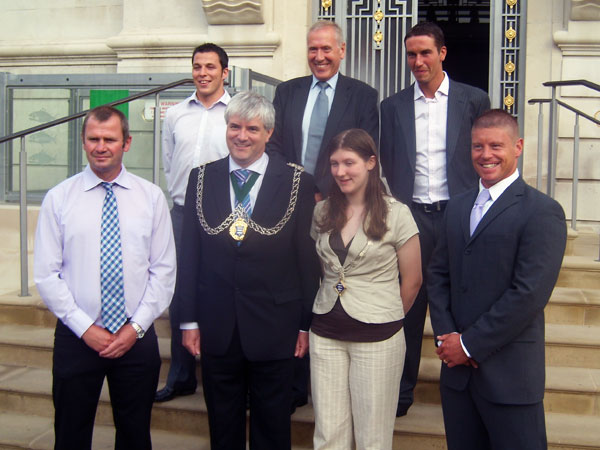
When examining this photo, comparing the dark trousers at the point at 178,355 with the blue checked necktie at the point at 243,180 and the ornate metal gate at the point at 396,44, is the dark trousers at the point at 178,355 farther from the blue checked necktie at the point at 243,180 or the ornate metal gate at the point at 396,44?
the ornate metal gate at the point at 396,44

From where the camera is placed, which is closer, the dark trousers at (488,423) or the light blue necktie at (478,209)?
the dark trousers at (488,423)

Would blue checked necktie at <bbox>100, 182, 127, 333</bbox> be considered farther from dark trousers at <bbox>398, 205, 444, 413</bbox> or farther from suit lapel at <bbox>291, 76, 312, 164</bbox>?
dark trousers at <bbox>398, 205, 444, 413</bbox>

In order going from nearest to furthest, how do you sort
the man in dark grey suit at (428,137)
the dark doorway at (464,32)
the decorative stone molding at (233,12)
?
the man in dark grey suit at (428,137) < the decorative stone molding at (233,12) < the dark doorway at (464,32)

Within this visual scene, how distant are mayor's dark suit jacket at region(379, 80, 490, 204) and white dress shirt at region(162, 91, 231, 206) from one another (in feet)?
2.97

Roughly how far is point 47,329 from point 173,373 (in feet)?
4.17

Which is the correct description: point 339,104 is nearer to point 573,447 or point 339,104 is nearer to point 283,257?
point 283,257

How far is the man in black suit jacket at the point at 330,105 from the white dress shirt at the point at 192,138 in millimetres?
365

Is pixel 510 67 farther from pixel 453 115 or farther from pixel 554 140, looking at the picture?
pixel 453 115

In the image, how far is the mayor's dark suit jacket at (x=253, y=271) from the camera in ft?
9.95

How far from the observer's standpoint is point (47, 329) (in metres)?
4.92

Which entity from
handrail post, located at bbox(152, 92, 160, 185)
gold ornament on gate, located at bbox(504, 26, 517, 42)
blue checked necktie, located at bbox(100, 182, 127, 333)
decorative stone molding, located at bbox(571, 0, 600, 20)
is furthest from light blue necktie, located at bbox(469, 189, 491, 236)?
gold ornament on gate, located at bbox(504, 26, 517, 42)

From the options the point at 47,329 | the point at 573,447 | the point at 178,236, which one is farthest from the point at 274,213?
the point at 47,329

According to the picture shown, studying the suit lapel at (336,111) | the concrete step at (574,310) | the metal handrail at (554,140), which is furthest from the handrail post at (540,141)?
the suit lapel at (336,111)

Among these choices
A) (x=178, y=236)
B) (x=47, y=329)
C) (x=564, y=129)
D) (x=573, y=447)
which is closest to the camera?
(x=573, y=447)
